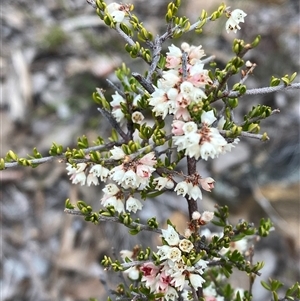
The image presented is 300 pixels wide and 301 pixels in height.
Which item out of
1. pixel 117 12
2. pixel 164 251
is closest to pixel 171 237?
pixel 164 251

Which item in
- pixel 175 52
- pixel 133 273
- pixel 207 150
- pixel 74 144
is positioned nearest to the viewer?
pixel 207 150

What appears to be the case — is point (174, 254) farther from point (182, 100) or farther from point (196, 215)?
point (182, 100)

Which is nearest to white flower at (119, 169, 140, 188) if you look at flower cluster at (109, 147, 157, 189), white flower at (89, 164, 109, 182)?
flower cluster at (109, 147, 157, 189)

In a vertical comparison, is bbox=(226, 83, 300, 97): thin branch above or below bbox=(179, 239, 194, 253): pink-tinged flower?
above

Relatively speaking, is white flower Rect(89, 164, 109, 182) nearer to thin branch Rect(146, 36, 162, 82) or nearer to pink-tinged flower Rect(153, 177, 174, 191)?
pink-tinged flower Rect(153, 177, 174, 191)

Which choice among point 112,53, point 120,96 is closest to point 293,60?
point 112,53

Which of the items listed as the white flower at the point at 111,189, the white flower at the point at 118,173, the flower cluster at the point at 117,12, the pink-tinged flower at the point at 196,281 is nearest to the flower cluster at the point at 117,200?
the white flower at the point at 111,189

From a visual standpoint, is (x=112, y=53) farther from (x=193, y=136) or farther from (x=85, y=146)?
(x=193, y=136)
